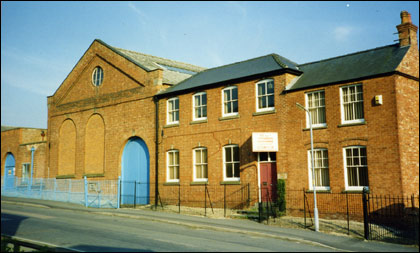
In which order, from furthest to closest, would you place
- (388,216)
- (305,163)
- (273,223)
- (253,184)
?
1. (253,184)
2. (305,163)
3. (273,223)
4. (388,216)

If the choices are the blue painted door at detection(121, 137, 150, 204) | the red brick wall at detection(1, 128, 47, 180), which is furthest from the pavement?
the red brick wall at detection(1, 128, 47, 180)

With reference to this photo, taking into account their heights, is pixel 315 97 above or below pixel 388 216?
above

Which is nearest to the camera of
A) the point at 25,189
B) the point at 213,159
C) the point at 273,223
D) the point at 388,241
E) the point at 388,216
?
the point at 388,241

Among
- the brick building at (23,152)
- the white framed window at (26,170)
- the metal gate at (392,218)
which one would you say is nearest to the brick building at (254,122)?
the metal gate at (392,218)

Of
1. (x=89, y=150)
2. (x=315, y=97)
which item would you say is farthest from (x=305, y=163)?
(x=89, y=150)

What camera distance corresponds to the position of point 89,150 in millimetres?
30938

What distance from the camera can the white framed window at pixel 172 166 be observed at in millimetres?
25250

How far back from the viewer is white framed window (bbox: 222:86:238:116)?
22.9 meters

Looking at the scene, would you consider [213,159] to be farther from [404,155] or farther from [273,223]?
[404,155]

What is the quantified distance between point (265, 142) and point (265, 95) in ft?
9.27

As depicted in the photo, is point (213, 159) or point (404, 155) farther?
point (213, 159)

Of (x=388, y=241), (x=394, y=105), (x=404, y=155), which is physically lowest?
(x=388, y=241)

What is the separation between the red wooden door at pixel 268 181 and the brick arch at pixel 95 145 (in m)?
14.0

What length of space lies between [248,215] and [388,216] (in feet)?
21.5
